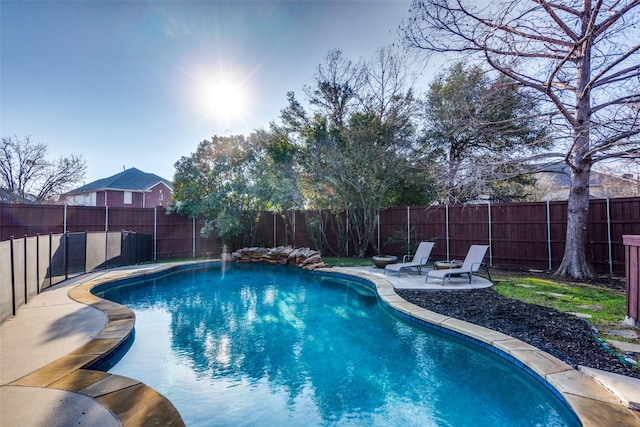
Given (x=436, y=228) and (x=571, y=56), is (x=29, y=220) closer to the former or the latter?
(x=436, y=228)

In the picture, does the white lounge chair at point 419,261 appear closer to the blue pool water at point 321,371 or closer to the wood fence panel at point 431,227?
the blue pool water at point 321,371

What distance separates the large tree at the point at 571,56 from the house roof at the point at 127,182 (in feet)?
79.7

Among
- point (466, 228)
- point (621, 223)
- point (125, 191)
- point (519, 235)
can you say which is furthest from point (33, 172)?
point (621, 223)

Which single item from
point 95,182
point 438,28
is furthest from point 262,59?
point 95,182

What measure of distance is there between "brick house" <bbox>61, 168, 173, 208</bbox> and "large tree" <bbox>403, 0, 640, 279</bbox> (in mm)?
22296

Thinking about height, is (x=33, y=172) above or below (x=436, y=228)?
above

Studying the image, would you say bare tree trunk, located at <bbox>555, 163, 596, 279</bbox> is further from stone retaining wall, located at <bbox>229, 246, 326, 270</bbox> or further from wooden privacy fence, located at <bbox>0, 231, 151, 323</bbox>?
wooden privacy fence, located at <bbox>0, 231, 151, 323</bbox>

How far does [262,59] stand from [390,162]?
18.2 feet

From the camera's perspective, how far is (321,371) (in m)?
3.65

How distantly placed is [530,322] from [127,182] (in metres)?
27.7

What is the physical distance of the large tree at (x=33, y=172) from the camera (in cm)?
1733

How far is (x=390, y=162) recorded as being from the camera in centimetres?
1168

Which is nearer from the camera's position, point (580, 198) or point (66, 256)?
point (66, 256)

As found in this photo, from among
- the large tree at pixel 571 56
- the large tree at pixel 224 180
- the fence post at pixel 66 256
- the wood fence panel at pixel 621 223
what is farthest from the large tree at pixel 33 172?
the wood fence panel at pixel 621 223
